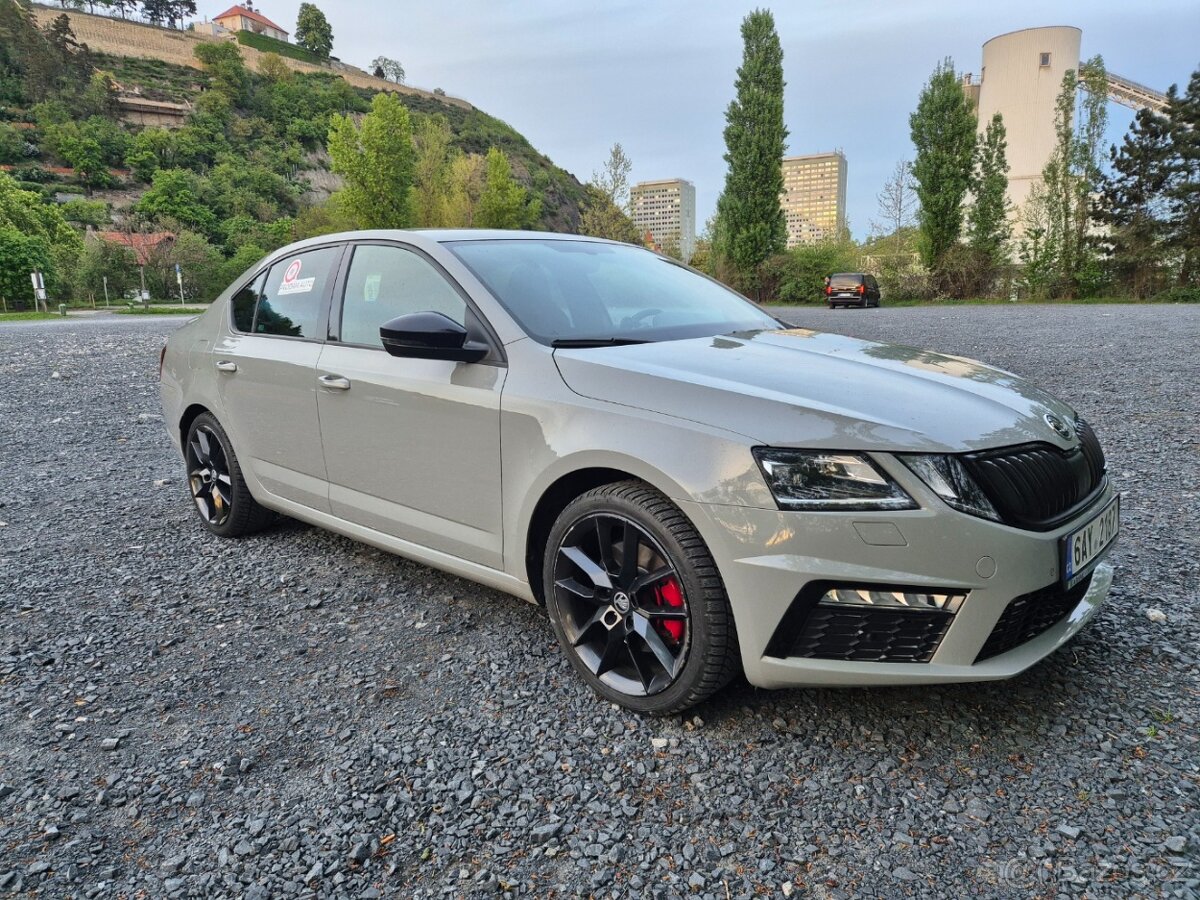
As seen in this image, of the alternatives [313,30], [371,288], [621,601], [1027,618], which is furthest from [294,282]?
[313,30]

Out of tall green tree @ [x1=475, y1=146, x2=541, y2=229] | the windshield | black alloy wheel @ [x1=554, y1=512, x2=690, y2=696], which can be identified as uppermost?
tall green tree @ [x1=475, y1=146, x2=541, y2=229]

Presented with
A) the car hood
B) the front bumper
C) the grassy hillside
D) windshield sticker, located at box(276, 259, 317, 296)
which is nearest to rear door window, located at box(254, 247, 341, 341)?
windshield sticker, located at box(276, 259, 317, 296)

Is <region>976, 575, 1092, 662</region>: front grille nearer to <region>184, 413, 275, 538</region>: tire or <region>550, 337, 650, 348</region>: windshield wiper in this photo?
<region>550, 337, 650, 348</region>: windshield wiper

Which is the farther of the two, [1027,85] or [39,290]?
[1027,85]

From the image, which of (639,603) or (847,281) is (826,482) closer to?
(639,603)

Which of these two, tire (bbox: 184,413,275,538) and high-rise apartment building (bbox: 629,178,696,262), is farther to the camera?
high-rise apartment building (bbox: 629,178,696,262)

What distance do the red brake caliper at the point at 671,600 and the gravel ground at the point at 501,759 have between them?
0.29m

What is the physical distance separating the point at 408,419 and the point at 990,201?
35033 millimetres

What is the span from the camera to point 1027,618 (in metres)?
2.07

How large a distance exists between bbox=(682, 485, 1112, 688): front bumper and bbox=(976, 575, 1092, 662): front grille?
0.07ft

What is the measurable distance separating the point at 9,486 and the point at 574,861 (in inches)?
213

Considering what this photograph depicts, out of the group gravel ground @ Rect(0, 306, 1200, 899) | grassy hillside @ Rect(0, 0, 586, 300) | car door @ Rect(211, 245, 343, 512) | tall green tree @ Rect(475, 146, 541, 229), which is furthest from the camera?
grassy hillside @ Rect(0, 0, 586, 300)

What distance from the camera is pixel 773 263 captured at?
34.9 metres

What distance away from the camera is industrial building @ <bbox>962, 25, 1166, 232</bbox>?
1836 inches
